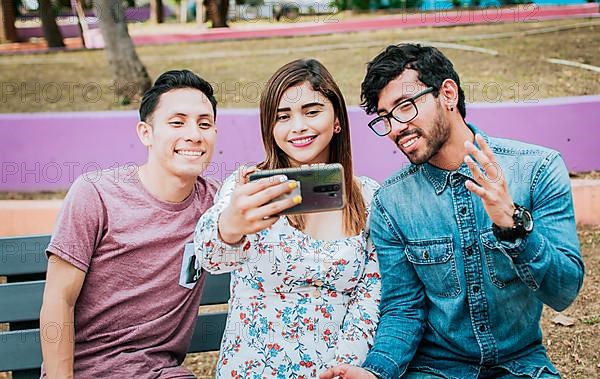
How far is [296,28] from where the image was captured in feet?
31.9

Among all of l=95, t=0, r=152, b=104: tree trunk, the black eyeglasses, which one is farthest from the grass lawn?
the black eyeglasses

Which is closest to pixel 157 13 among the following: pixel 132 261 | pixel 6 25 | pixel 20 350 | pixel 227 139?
pixel 6 25

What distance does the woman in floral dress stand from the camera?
8.23 ft

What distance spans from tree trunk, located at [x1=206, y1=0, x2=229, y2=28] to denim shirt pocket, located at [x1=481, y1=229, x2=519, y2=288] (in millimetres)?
8971

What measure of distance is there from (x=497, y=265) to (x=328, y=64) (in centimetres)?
603

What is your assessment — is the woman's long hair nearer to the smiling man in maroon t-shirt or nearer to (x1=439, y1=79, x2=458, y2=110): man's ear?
the smiling man in maroon t-shirt

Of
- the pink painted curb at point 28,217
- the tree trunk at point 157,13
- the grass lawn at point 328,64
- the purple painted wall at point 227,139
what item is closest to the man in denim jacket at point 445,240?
the purple painted wall at point 227,139

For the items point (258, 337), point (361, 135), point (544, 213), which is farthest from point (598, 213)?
point (258, 337)

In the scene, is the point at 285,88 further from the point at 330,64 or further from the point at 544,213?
the point at 330,64

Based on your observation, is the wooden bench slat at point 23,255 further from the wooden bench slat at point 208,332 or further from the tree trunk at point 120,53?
the tree trunk at point 120,53

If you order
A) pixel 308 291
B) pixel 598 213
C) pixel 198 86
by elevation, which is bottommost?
pixel 598 213

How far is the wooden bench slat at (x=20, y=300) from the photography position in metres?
2.79

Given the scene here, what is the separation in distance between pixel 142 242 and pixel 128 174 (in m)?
0.27

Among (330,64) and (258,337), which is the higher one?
(330,64)
